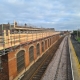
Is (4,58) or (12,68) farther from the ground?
(4,58)

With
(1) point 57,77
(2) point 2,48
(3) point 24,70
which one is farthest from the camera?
(3) point 24,70

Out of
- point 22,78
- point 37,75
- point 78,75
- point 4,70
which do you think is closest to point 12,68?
point 4,70

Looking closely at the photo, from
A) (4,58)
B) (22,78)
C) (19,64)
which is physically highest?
(4,58)

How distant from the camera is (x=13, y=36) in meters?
16.1

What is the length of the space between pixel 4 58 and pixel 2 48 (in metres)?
2.10

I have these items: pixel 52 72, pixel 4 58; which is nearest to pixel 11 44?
pixel 4 58

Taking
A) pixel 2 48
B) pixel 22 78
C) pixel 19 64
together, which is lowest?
pixel 22 78

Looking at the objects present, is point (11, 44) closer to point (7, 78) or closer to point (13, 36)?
point (13, 36)

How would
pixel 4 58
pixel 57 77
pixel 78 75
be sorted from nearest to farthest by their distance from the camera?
pixel 4 58 < pixel 57 77 < pixel 78 75

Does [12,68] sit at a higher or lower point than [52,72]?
higher

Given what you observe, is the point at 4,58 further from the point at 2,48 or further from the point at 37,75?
the point at 37,75

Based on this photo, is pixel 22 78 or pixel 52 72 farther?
pixel 52 72

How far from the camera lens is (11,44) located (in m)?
14.6

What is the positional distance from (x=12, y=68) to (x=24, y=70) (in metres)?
4.55
